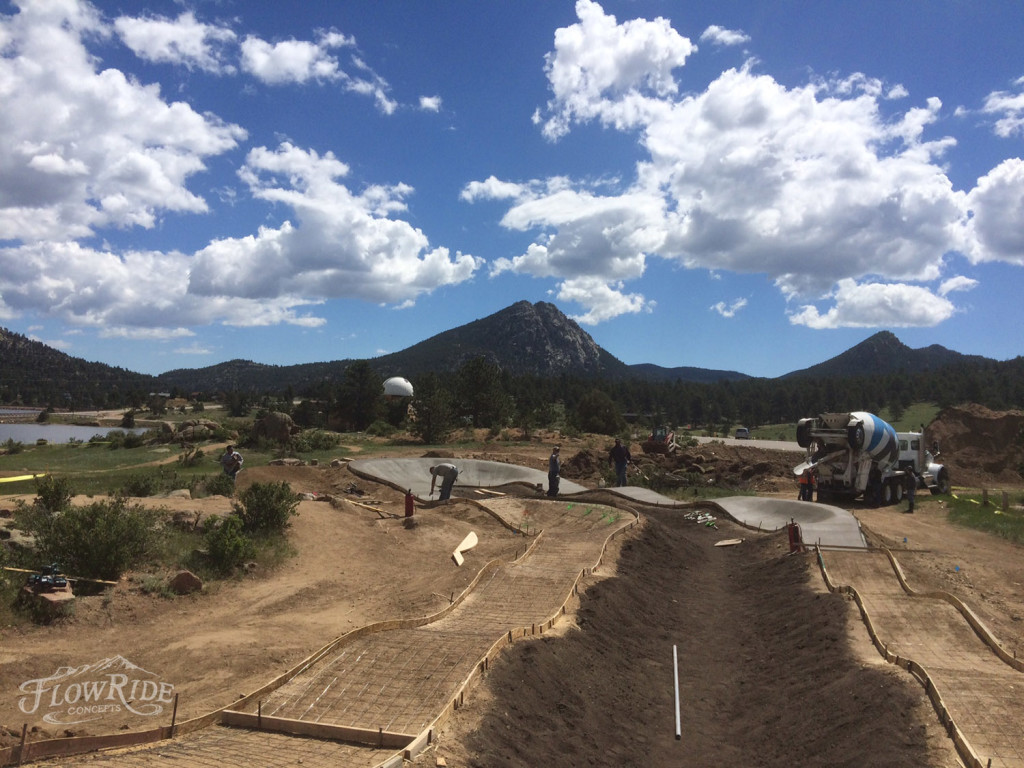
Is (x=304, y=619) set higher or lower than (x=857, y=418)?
lower

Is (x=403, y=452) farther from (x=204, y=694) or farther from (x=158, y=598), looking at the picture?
(x=204, y=694)

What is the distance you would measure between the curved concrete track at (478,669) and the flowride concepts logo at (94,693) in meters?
1.50

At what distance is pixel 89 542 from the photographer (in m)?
11.4

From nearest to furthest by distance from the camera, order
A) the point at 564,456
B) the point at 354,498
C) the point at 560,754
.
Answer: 1. the point at 560,754
2. the point at 354,498
3. the point at 564,456

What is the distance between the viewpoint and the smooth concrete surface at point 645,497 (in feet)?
59.6

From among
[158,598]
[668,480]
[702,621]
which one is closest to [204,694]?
[158,598]

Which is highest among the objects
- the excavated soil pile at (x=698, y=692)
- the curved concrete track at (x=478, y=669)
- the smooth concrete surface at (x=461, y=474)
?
the smooth concrete surface at (x=461, y=474)

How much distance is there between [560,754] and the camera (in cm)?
720

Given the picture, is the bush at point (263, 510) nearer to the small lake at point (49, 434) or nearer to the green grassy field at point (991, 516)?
the green grassy field at point (991, 516)

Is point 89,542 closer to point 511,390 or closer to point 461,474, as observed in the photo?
point 461,474

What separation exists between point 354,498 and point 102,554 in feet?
37.1

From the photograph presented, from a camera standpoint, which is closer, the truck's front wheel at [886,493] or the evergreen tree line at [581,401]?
the truck's front wheel at [886,493]

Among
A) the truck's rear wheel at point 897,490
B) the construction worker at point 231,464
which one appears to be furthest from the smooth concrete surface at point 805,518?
the construction worker at point 231,464

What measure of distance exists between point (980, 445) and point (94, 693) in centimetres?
4090
